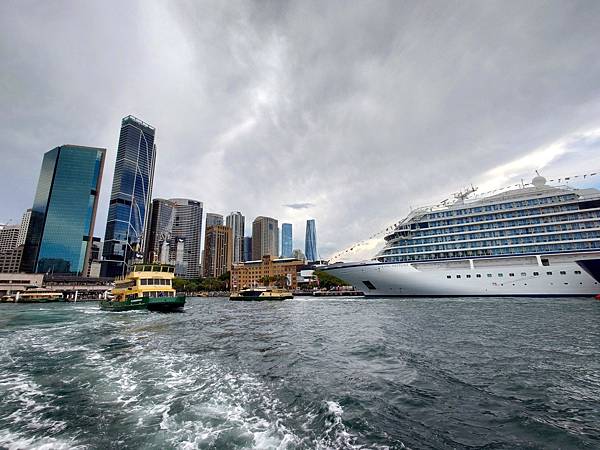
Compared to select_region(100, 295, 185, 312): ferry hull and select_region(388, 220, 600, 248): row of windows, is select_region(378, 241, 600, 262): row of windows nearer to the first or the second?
select_region(388, 220, 600, 248): row of windows

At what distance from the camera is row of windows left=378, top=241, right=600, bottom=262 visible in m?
46.1

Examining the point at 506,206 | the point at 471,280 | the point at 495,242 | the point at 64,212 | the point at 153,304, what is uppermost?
the point at 64,212

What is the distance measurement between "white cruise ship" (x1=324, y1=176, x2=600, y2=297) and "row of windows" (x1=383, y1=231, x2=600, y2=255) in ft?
0.44

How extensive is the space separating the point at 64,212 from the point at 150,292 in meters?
180

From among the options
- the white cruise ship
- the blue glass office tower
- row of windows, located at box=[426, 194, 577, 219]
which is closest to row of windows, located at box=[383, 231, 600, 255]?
the white cruise ship

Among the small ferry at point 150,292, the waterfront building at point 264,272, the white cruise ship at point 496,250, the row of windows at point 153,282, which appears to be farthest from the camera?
the waterfront building at point 264,272

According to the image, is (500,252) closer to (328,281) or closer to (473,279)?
(473,279)

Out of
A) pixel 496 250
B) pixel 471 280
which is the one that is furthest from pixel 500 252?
pixel 471 280

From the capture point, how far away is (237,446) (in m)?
5.60

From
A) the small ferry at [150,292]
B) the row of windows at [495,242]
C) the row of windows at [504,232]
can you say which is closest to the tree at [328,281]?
the row of windows at [504,232]

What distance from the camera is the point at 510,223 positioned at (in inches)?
2095

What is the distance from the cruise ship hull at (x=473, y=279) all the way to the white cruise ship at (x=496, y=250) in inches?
4.6

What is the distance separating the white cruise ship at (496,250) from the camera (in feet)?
150

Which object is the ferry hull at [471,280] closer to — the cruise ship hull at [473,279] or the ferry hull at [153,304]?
the cruise ship hull at [473,279]
